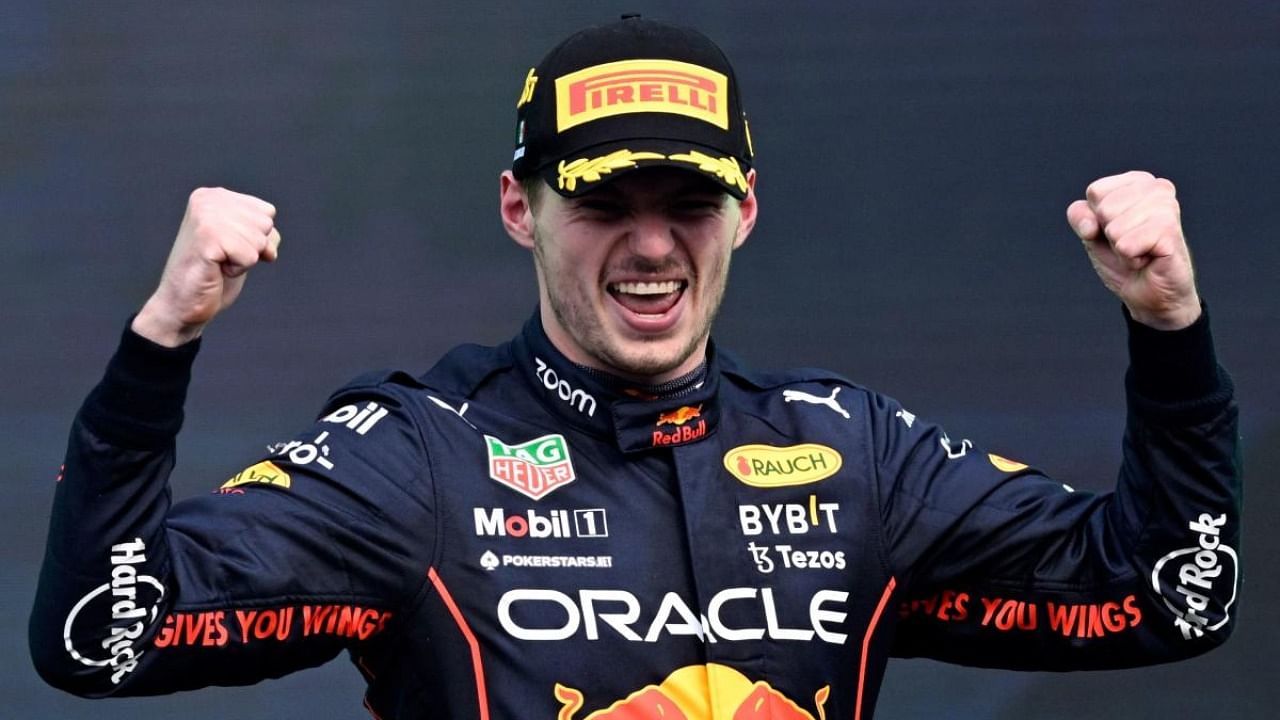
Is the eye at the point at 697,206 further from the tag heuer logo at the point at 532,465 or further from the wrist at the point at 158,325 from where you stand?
the wrist at the point at 158,325

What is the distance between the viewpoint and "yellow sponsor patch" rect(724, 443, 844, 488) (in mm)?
2264

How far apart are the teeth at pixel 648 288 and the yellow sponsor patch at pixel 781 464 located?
19cm

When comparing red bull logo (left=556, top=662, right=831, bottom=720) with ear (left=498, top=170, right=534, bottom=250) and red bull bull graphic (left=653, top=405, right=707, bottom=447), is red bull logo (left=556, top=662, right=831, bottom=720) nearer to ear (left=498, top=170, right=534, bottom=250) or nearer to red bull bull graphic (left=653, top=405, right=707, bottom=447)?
red bull bull graphic (left=653, top=405, right=707, bottom=447)

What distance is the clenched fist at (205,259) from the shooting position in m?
1.85

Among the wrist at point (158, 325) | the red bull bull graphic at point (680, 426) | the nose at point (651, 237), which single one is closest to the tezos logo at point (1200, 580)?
Answer: the red bull bull graphic at point (680, 426)

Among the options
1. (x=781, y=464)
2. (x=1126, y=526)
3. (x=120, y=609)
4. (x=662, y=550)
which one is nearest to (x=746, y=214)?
(x=781, y=464)

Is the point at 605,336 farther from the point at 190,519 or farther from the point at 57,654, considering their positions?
the point at 57,654

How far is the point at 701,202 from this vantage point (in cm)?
221

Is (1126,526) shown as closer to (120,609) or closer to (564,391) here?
(564,391)

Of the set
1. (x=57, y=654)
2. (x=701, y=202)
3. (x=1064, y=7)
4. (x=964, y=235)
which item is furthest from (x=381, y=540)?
(x=1064, y=7)

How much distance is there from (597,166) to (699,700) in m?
0.54

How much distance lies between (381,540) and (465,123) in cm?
112

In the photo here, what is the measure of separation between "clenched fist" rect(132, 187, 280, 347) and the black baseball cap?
1.36ft

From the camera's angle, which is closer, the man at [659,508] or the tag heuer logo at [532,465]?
the man at [659,508]
